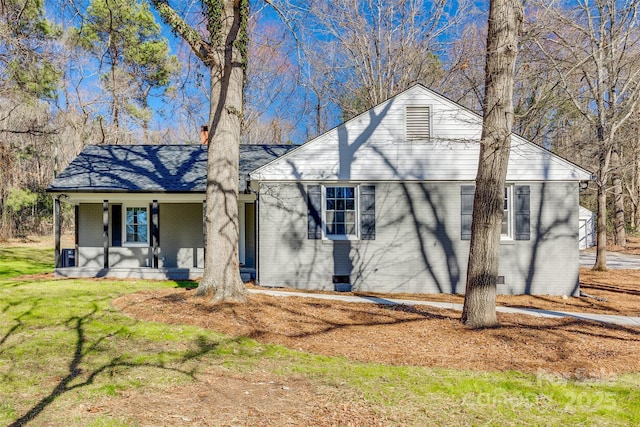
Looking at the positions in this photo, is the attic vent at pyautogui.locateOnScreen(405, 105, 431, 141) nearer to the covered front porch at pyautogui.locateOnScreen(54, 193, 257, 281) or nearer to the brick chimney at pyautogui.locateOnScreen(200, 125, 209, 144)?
the covered front porch at pyautogui.locateOnScreen(54, 193, 257, 281)

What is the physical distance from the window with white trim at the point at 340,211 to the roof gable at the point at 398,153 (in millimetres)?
398

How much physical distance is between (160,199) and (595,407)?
11942mm

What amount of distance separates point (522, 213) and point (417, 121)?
12.2 feet

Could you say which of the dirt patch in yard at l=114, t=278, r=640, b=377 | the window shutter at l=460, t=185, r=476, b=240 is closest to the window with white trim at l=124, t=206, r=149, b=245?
the dirt patch in yard at l=114, t=278, r=640, b=377

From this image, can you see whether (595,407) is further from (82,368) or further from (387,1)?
(387,1)

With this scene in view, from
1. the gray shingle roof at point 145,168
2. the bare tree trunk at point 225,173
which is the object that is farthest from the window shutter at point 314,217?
the bare tree trunk at point 225,173

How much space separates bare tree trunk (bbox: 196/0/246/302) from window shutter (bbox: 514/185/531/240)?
295 inches

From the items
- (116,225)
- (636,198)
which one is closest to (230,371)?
(116,225)

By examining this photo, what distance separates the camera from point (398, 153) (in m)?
11.1

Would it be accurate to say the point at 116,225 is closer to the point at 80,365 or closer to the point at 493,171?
the point at 80,365

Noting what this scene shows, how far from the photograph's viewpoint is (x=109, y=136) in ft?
83.8

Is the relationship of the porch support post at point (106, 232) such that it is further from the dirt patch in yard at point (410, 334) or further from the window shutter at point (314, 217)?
the window shutter at point (314, 217)

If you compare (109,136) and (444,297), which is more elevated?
(109,136)

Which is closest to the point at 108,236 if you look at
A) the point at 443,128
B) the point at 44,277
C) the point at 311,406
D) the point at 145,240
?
the point at 145,240
